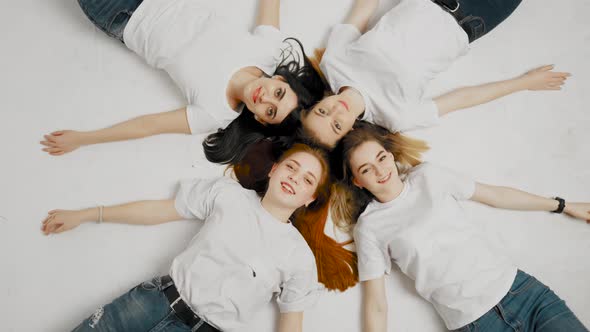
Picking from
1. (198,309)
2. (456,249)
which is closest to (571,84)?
(456,249)

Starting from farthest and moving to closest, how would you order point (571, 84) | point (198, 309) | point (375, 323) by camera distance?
point (571, 84) < point (375, 323) < point (198, 309)

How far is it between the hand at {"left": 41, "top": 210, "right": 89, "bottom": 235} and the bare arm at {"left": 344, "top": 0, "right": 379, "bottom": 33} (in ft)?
3.68

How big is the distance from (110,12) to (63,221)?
698 millimetres

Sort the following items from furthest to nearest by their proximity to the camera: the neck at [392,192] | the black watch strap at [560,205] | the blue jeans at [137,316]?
the black watch strap at [560,205] < the neck at [392,192] < the blue jeans at [137,316]

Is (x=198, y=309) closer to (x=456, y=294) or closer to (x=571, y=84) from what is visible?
(x=456, y=294)

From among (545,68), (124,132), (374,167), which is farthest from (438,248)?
(124,132)

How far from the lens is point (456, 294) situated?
1437 mm

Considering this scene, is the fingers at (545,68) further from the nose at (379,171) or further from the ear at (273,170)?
the ear at (273,170)

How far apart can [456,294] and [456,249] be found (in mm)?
136

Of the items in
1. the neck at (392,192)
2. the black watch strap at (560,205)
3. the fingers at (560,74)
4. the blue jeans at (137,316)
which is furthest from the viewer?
the fingers at (560,74)

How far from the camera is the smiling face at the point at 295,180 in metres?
1.42

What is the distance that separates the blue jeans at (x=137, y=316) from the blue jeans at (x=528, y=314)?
91 cm

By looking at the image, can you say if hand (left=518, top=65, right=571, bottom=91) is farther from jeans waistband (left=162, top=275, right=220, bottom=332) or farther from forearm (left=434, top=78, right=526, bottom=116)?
jeans waistband (left=162, top=275, right=220, bottom=332)


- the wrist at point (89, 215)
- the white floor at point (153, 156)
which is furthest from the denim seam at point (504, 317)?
the wrist at point (89, 215)
